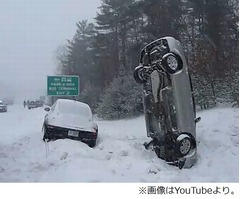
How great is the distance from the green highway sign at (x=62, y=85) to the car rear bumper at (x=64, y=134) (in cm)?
34

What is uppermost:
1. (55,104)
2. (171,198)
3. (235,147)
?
(55,104)

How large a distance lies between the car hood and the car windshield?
0.17 ft

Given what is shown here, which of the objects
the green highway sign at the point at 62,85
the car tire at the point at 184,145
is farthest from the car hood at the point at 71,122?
the car tire at the point at 184,145

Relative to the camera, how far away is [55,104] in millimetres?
4137

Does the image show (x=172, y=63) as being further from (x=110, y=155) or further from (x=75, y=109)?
(x=75, y=109)

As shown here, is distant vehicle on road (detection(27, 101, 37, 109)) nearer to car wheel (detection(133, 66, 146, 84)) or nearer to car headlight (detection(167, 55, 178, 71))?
car wheel (detection(133, 66, 146, 84))

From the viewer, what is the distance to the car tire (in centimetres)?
332

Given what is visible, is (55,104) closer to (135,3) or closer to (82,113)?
(82,113)

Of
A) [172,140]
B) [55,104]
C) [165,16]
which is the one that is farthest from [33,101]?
[165,16]

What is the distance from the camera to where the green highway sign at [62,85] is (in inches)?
143

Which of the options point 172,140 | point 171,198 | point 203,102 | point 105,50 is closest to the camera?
point 171,198

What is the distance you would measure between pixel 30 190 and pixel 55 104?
1371mm

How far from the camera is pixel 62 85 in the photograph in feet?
12.3

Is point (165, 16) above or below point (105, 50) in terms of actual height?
above
